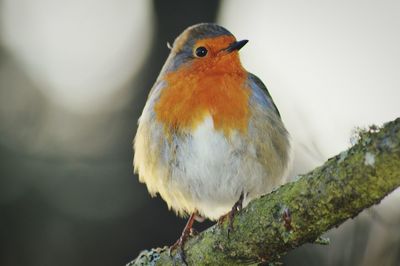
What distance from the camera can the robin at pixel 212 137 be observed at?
3660 mm

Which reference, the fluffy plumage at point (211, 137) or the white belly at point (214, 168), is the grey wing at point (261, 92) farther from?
the white belly at point (214, 168)

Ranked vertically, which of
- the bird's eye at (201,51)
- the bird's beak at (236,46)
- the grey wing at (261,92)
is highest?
the bird's beak at (236,46)

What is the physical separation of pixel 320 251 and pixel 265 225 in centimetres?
76

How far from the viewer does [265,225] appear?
2.52 metres

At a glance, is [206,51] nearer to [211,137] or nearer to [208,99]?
[208,99]

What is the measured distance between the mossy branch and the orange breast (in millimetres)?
923

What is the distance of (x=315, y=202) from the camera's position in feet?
7.36

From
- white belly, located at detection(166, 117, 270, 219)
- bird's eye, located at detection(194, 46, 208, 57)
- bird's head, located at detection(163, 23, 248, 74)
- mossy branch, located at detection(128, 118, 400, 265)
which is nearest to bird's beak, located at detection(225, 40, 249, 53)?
bird's head, located at detection(163, 23, 248, 74)

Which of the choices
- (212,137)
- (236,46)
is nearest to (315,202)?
(212,137)

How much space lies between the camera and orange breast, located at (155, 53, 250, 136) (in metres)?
3.69

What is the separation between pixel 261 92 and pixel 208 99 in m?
0.46

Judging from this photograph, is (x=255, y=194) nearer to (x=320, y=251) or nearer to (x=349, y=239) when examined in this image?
(x=320, y=251)

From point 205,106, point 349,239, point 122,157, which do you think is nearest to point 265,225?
point 349,239

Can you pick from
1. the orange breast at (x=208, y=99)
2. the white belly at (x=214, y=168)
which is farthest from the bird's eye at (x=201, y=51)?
the white belly at (x=214, y=168)
